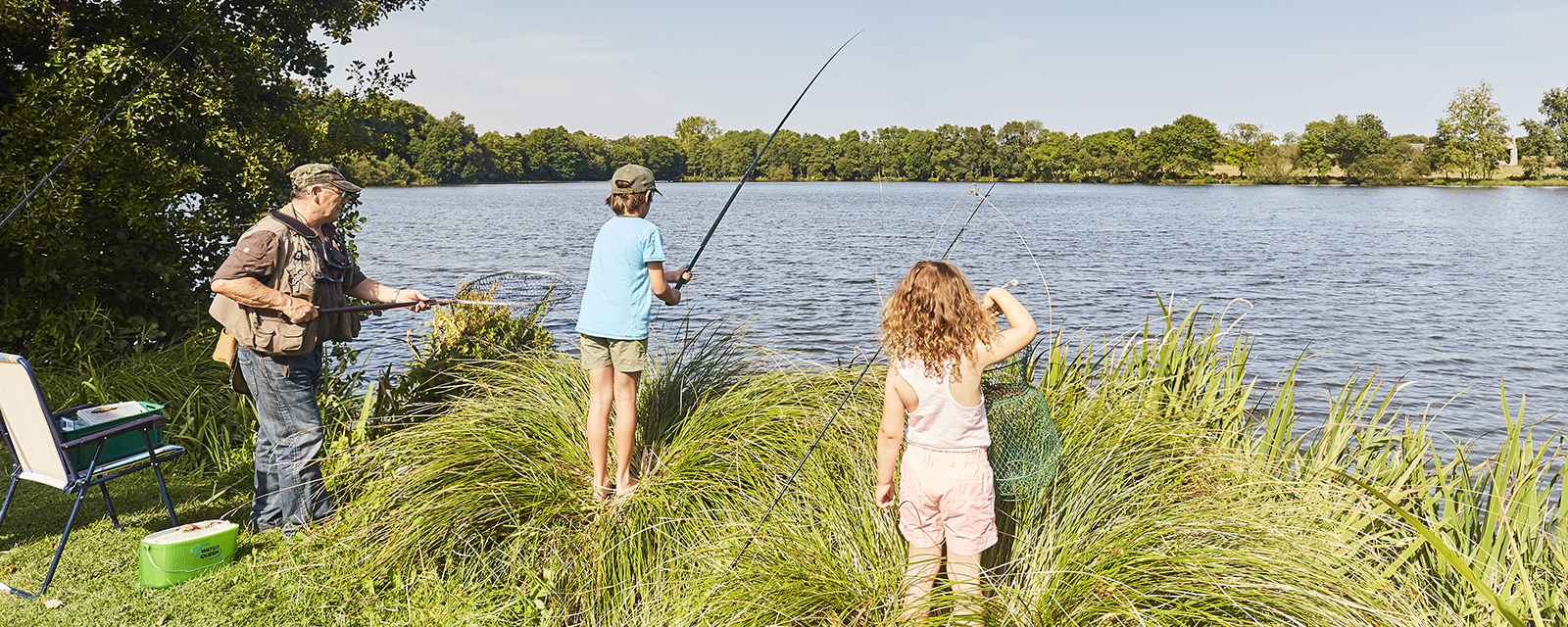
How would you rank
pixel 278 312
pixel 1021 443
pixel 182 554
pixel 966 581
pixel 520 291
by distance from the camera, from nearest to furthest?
pixel 966 581
pixel 1021 443
pixel 182 554
pixel 278 312
pixel 520 291

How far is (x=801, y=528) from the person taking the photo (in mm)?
3666

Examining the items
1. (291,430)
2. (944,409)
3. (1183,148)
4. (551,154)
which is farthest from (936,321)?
(551,154)

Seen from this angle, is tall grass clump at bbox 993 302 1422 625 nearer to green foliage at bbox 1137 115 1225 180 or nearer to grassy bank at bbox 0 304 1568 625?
grassy bank at bbox 0 304 1568 625

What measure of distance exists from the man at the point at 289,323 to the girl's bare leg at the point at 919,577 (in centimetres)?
309

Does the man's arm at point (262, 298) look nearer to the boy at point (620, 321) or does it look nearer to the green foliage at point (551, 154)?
the boy at point (620, 321)

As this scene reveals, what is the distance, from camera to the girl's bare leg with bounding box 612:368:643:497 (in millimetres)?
4551

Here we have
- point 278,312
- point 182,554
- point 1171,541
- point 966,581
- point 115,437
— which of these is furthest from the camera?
point 115,437

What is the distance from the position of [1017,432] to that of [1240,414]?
229 centimetres

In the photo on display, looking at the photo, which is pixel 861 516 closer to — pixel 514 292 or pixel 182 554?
pixel 182 554

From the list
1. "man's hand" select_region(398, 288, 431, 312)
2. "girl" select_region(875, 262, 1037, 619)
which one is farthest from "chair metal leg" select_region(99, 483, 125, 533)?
"girl" select_region(875, 262, 1037, 619)

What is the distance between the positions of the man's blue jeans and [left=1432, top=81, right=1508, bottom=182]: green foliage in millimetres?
135785

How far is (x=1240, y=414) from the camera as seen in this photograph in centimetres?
533

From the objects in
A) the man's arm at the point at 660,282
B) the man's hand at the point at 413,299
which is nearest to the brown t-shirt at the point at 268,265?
the man's hand at the point at 413,299

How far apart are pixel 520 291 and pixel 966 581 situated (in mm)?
5545
